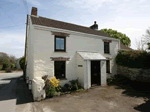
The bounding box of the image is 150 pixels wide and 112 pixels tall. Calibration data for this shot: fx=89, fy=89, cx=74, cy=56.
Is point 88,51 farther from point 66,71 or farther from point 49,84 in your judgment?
point 49,84

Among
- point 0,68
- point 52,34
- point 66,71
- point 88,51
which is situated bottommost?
point 0,68

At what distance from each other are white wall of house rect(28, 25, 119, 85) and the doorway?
1.85 m

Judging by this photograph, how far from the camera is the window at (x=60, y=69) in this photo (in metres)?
8.95

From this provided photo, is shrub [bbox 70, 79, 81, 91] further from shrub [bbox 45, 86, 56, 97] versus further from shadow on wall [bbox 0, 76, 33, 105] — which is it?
shadow on wall [bbox 0, 76, 33, 105]

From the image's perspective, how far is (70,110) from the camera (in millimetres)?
5160

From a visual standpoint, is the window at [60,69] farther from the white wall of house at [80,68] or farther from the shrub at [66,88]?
the white wall of house at [80,68]

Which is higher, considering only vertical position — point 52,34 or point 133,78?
point 52,34

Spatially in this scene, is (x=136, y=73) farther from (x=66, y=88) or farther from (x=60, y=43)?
(x=60, y=43)

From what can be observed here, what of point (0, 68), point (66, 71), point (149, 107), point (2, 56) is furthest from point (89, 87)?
point (2, 56)

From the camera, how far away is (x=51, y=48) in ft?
28.6

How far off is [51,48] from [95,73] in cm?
564

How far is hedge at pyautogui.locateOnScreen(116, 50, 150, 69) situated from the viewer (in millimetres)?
10809

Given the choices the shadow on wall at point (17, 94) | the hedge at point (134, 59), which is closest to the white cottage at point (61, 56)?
the shadow on wall at point (17, 94)

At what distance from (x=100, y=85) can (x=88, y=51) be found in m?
4.19
